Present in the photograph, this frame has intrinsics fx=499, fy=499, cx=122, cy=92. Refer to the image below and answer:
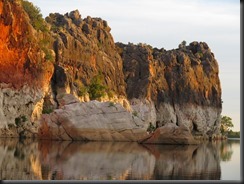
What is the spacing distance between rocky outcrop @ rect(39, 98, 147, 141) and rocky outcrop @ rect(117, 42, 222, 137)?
4299 cm

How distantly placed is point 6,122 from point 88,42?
31.6m

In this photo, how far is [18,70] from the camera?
60750mm

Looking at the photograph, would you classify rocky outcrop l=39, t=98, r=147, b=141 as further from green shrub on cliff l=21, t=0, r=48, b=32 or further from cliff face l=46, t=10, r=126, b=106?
green shrub on cliff l=21, t=0, r=48, b=32

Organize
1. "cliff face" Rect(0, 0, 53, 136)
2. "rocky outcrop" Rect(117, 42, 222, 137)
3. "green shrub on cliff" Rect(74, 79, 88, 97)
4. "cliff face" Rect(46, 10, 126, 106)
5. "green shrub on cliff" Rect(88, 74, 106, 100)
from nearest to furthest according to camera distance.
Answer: "cliff face" Rect(0, 0, 53, 136), "cliff face" Rect(46, 10, 126, 106), "green shrub on cliff" Rect(74, 79, 88, 97), "green shrub on cliff" Rect(88, 74, 106, 100), "rocky outcrop" Rect(117, 42, 222, 137)

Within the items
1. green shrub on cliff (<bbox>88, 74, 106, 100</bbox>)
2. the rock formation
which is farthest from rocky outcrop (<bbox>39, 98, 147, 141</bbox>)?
green shrub on cliff (<bbox>88, 74, 106, 100</bbox>)

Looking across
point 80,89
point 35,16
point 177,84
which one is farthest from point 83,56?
point 177,84

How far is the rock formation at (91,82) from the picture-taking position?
53625 millimetres

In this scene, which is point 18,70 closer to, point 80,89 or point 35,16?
point 35,16

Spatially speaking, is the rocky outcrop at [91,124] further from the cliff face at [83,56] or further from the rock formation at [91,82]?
the cliff face at [83,56]

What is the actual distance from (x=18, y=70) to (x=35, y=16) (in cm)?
1254

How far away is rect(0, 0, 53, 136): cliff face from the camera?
191ft

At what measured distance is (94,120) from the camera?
52.5 metres

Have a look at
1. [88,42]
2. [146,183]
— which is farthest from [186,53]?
[146,183]

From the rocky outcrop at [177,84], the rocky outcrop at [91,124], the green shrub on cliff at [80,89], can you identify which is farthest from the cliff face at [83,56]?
the rocky outcrop at [91,124]
